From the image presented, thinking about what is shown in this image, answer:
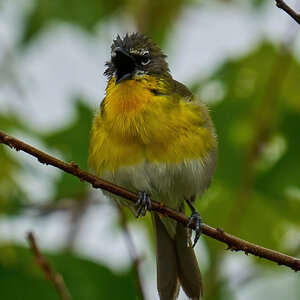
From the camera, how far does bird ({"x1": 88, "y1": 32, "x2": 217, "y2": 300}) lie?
175 inches

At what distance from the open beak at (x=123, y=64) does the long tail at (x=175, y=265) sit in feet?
3.59

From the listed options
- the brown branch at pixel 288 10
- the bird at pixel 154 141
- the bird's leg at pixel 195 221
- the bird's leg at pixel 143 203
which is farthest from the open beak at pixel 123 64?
the brown branch at pixel 288 10

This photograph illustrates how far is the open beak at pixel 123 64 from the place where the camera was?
4664 mm

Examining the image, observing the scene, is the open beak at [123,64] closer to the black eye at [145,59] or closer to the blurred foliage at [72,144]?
the black eye at [145,59]

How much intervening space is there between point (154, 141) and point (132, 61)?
64 centimetres

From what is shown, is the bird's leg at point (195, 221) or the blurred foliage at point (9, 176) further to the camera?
the blurred foliage at point (9, 176)

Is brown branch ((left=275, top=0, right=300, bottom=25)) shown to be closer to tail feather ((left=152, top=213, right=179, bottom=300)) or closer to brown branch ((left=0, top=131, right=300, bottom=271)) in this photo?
brown branch ((left=0, top=131, right=300, bottom=271))

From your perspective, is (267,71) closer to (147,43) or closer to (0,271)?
(147,43)

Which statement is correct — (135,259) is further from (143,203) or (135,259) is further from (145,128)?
(145,128)

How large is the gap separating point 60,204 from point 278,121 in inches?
68.6

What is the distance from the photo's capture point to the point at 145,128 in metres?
4.48

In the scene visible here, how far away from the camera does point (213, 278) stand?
4516 millimetres

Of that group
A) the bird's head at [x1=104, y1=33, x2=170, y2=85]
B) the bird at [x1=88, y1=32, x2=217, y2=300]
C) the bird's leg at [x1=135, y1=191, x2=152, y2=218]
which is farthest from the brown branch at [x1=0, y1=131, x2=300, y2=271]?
the bird's head at [x1=104, y1=33, x2=170, y2=85]

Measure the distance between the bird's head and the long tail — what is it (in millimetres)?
1066
